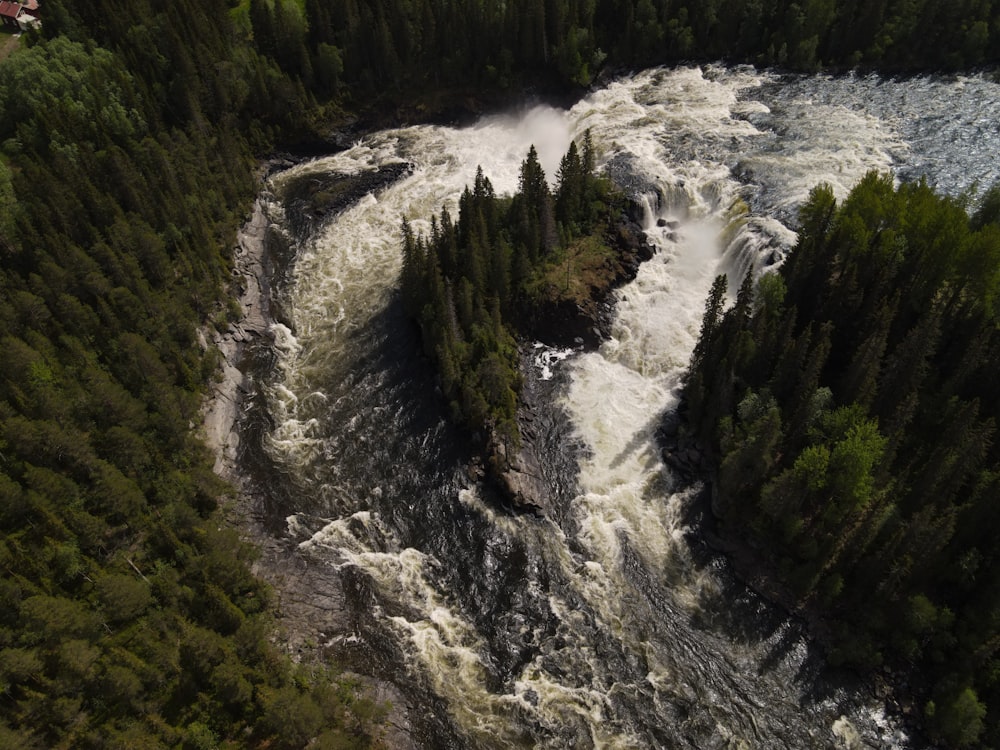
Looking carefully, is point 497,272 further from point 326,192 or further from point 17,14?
point 17,14

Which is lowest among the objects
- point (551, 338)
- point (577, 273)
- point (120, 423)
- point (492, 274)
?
point (551, 338)

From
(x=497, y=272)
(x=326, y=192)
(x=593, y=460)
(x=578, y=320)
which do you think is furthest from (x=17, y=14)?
(x=593, y=460)

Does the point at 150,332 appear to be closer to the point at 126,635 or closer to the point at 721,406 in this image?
the point at 126,635

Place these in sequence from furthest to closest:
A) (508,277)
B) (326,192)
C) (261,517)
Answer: (326,192) → (508,277) → (261,517)

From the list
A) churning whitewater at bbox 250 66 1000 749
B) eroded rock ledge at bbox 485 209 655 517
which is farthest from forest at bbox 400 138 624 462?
churning whitewater at bbox 250 66 1000 749

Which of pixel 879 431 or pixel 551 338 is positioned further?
pixel 551 338

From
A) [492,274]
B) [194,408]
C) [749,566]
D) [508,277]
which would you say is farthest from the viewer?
[508,277]
